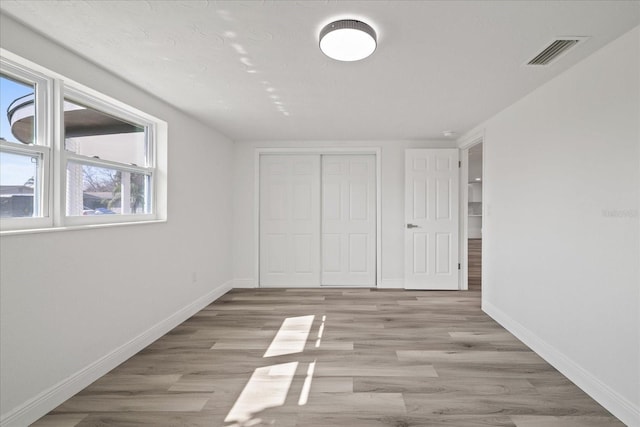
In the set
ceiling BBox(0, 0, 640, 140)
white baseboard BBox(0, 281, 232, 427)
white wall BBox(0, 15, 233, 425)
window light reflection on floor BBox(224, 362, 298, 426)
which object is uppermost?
ceiling BBox(0, 0, 640, 140)

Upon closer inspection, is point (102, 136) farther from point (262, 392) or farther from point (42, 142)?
point (262, 392)

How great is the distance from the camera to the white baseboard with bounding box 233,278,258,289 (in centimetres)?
508

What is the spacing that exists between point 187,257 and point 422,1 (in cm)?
323

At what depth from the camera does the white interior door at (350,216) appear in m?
5.10

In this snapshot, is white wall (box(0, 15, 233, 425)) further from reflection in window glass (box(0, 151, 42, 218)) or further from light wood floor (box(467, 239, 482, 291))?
light wood floor (box(467, 239, 482, 291))

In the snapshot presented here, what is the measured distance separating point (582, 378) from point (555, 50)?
7.20 feet

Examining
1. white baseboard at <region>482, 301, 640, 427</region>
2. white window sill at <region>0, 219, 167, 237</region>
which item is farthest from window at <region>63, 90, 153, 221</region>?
white baseboard at <region>482, 301, 640, 427</region>

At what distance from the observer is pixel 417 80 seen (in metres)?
2.60

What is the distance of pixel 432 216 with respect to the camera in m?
4.83

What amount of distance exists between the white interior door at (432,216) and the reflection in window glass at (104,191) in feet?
11.4

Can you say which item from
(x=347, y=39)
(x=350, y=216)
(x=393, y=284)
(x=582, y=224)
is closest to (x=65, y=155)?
(x=347, y=39)

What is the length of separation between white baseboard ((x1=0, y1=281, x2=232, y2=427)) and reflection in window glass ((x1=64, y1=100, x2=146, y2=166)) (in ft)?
5.02

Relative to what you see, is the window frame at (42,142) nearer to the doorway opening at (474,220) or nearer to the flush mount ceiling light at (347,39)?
the flush mount ceiling light at (347,39)

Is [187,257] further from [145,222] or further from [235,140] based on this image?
[235,140]
